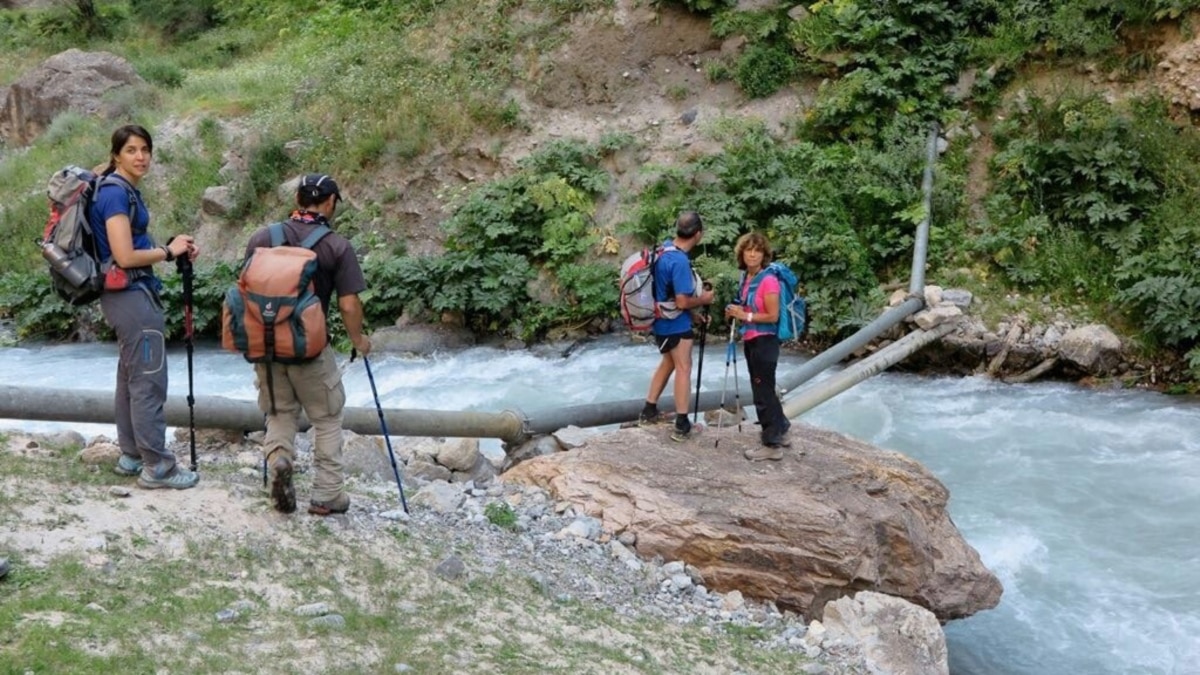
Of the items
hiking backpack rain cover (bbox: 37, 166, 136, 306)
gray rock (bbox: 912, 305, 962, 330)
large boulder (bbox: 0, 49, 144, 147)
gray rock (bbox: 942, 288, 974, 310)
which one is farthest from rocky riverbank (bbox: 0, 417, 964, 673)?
large boulder (bbox: 0, 49, 144, 147)

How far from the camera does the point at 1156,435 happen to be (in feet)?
38.3

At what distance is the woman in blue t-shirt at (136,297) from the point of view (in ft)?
19.7

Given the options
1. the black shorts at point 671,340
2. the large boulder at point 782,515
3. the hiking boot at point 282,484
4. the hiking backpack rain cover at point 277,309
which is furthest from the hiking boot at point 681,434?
the hiking backpack rain cover at point 277,309

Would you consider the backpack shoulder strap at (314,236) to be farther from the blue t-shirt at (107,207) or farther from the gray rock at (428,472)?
the gray rock at (428,472)

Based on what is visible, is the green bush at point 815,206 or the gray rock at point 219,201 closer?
the green bush at point 815,206

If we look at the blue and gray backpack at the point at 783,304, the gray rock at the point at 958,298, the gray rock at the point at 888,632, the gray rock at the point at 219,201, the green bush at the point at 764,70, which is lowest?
the gray rock at the point at 888,632

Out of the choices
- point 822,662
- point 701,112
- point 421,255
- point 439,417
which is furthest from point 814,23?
point 822,662

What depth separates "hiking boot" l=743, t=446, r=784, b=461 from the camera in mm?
8047

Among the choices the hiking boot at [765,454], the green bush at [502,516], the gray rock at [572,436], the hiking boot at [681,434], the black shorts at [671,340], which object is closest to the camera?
the green bush at [502,516]

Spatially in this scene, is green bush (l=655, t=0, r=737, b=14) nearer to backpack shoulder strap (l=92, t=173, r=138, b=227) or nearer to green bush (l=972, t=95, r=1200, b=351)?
green bush (l=972, t=95, r=1200, b=351)

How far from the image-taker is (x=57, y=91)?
25.9 meters

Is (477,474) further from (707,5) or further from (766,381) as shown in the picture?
(707,5)

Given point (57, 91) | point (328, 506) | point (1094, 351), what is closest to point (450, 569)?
point (328, 506)

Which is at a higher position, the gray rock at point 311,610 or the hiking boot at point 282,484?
the hiking boot at point 282,484
